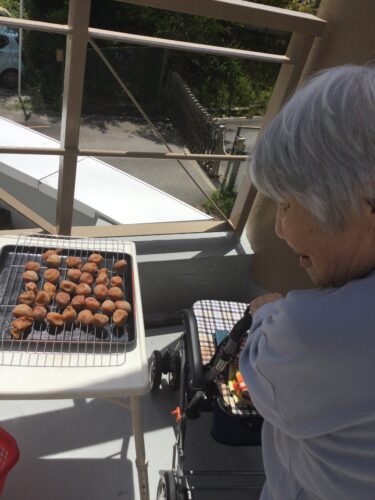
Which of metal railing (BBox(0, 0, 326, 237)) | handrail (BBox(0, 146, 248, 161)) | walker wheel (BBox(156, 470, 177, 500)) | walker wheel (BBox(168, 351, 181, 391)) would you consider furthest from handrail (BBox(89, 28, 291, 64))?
walker wheel (BBox(156, 470, 177, 500))

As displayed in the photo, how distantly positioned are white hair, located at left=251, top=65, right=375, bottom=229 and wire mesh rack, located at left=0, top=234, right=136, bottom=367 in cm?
81

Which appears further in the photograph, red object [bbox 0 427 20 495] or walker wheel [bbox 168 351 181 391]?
walker wheel [bbox 168 351 181 391]

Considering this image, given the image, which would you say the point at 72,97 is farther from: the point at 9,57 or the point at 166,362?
the point at 9,57

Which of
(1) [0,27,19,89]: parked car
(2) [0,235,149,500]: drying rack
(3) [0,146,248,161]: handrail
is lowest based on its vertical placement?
(1) [0,27,19,89]: parked car

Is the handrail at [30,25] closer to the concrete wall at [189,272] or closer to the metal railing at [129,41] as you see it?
the metal railing at [129,41]

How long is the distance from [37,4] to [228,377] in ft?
38.2

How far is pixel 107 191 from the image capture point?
9.39 ft

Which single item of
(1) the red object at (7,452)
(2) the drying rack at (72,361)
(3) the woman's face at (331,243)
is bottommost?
(1) the red object at (7,452)

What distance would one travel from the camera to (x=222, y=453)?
6.29 ft

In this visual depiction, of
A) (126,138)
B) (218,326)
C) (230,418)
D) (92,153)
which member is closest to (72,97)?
(92,153)

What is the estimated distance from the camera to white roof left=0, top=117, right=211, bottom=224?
263 centimetres

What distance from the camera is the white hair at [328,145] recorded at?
626mm

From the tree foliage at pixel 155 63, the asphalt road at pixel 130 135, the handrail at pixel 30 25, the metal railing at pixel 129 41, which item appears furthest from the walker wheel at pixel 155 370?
the tree foliage at pixel 155 63

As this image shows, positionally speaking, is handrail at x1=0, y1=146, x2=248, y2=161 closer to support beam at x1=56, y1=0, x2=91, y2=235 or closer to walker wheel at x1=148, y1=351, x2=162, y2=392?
support beam at x1=56, y1=0, x2=91, y2=235
